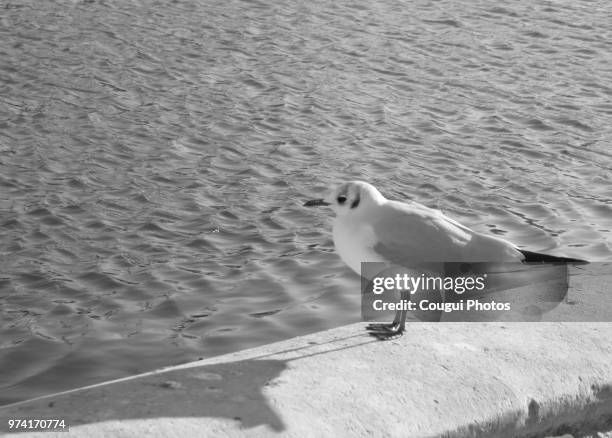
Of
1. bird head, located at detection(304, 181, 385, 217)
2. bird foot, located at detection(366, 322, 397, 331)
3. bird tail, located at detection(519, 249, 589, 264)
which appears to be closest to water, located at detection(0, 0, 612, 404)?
bird foot, located at detection(366, 322, 397, 331)

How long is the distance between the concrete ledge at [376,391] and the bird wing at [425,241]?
0.39m

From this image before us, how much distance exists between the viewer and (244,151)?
1088 cm

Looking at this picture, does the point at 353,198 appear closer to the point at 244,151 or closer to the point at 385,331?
the point at 385,331

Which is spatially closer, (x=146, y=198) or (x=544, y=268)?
(x=544, y=268)

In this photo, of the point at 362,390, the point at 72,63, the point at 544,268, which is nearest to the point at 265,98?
the point at 72,63

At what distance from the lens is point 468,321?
6250 mm

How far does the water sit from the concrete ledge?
5.71 feet

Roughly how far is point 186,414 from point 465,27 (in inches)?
452

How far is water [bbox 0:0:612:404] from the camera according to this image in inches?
307

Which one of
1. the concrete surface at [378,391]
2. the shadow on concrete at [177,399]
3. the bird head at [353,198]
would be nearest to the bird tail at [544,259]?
the concrete surface at [378,391]

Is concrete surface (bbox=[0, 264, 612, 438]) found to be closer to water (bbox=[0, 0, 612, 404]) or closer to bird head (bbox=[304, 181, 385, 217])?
bird head (bbox=[304, 181, 385, 217])

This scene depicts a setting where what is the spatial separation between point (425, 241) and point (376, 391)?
3.77 feet

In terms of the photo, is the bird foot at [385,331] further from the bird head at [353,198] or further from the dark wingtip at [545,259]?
the dark wingtip at [545,259]

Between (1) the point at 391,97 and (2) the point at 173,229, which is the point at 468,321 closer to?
(2) the point at 173,229
